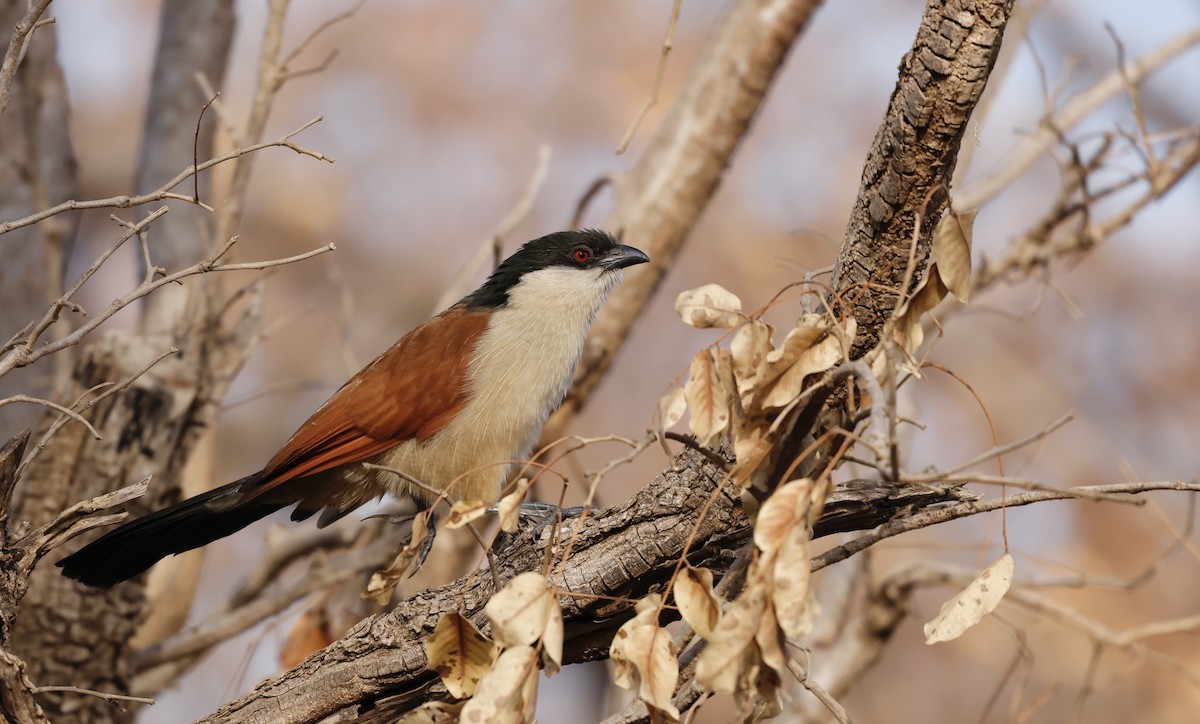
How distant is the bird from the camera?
2.90 metres

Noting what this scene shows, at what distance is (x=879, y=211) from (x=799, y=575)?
61cm

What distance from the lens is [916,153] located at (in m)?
1.46

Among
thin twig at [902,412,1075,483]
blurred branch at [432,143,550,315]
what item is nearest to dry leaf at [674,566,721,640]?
thin twig at [902,412,1075,483]

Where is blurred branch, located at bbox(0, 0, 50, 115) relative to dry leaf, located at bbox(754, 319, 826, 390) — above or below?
above

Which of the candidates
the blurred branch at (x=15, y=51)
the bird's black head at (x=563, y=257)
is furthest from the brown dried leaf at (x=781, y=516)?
the bird's black head at (x=563, y=257)

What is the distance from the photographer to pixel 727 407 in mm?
1417

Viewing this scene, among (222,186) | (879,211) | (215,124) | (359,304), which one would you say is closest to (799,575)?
(879,211)

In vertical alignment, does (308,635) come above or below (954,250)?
below

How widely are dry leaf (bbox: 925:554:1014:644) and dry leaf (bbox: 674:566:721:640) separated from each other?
0.30 m

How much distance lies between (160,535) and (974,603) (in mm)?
2161

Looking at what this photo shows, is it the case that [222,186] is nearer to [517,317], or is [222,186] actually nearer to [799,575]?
[517,317]

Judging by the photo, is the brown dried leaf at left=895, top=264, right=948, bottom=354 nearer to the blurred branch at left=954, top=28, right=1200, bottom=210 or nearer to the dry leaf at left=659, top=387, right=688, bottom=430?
the dry leaf at left=659, top=387, right=688, bottom=430

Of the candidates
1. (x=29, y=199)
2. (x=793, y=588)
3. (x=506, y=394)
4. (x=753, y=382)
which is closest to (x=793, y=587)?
(x=793, y=588)

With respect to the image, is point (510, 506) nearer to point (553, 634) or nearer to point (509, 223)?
point (553, 634)
